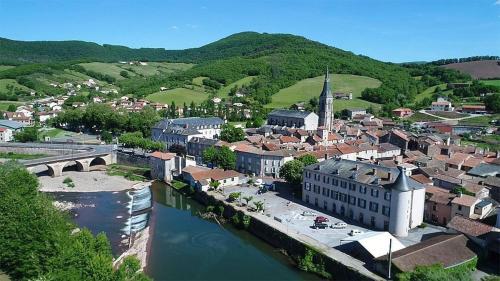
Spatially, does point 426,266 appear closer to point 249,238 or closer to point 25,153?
point 249,238

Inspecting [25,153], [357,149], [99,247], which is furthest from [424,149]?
[25,153]

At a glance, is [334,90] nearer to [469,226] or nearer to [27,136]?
[27,136]

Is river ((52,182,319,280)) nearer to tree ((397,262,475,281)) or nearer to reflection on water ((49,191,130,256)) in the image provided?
reflection on water ((49,191,130,256))

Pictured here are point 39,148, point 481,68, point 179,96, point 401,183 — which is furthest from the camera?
point 481,68

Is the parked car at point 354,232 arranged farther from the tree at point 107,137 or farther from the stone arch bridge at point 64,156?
the tree at point 107,137

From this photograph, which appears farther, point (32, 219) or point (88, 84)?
point (88, 84)

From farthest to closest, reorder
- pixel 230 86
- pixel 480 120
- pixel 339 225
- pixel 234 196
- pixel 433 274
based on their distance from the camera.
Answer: pixel 230 86
pixel 480 120
pixel 234 196
pixel 339 225
pixel 433 274

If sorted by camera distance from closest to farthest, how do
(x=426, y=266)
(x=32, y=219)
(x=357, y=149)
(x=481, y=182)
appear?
(x=426, y=266) < (x=32, y=219) < (x=481, y=182) < (x=357, y=149)

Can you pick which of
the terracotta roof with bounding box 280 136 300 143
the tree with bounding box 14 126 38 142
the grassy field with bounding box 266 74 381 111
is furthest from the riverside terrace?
the grassy field with bounding box 266 74 381 111

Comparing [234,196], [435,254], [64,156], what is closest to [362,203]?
[435,254]
